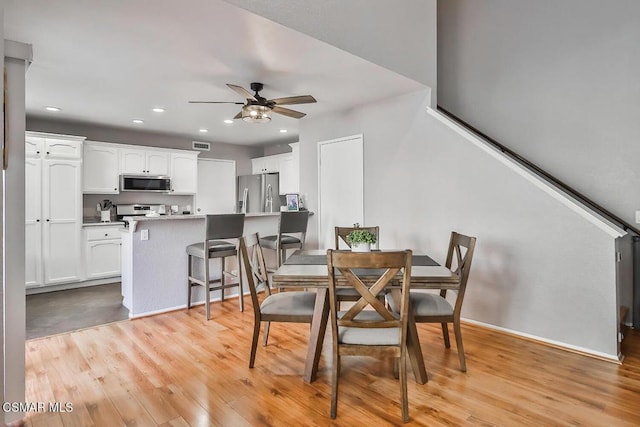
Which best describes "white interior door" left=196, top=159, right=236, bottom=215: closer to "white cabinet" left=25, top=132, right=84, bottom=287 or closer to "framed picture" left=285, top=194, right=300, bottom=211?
"white cabinet" left=25, top=132, right=84, bottom=287

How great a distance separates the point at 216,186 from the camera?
7234 millimetres

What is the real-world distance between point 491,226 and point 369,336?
79.5 inches

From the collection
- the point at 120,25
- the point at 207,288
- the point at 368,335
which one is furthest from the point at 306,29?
the point at 207,288

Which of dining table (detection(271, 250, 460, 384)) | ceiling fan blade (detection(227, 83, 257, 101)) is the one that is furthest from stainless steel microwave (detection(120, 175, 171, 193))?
dining table (detection(271, 250, 460, 384))

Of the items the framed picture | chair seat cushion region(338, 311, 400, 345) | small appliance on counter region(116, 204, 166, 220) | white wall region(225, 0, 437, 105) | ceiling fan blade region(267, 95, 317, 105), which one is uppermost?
white wall region(225, 0, 437, 105)

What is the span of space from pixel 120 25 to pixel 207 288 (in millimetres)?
2446

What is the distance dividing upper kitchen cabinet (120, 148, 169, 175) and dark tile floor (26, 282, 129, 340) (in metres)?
1.98

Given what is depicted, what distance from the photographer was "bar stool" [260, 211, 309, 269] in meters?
4.18

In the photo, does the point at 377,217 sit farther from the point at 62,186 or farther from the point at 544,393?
the point at 62,186

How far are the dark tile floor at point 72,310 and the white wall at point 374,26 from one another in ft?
11.2

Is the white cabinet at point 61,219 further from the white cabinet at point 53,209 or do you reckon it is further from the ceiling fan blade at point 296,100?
the ceiling fan blade at point 296,100

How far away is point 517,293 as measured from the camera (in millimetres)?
3186

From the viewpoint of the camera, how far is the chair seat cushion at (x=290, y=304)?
2420 mm

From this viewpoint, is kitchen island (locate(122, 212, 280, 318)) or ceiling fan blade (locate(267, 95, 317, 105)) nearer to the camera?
ceiling fan blade (locate(267, 95, 317, 105))
